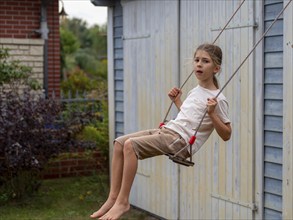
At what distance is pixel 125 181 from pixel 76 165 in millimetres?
6438

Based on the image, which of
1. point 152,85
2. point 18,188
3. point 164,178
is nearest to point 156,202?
point 164,178

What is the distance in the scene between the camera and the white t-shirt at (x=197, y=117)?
4.68m

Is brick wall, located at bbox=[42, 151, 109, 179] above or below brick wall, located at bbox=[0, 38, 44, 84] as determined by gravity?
below

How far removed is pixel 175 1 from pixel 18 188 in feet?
11.3

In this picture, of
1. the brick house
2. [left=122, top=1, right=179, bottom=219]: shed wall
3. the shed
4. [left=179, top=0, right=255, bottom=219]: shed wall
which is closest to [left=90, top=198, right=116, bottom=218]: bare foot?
the shed

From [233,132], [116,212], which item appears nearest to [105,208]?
[116,212]

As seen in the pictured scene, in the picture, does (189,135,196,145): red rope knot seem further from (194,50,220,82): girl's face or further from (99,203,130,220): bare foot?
(99,203,130,220): bare foot

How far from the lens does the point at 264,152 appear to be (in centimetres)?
629

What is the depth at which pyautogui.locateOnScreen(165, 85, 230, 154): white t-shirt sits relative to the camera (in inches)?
184

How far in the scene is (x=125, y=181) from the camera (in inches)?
178

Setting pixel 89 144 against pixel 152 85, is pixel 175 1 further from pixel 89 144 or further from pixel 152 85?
pixel 89 144

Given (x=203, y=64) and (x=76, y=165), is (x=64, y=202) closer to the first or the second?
(x=76, y=165)

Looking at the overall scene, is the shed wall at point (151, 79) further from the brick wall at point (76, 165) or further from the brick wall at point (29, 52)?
the brick wall at point (29, 52)

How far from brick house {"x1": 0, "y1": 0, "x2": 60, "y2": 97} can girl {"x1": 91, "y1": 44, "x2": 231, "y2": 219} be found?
6668 mm
